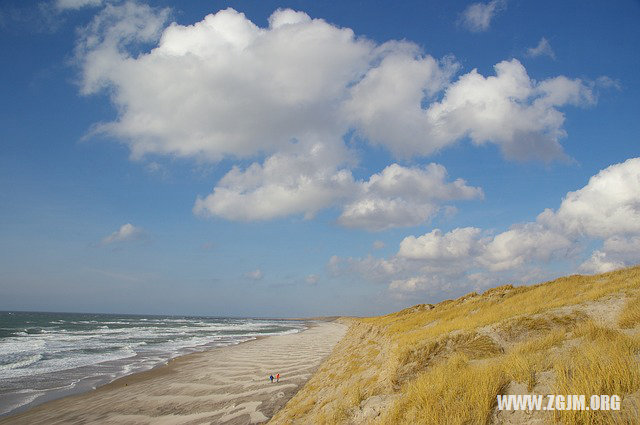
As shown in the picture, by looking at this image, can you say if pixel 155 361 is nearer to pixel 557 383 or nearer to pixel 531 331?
pixel 531 331

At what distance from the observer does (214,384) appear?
79.6ft

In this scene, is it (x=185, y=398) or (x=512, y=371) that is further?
(x=185, y=398)

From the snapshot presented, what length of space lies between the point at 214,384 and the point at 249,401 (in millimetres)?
6357

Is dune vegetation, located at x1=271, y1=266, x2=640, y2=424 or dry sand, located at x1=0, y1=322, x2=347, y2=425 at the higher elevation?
dune vegetation, located at x1=271, y1=266, x2=640, y2=424

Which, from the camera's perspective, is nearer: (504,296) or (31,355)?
(504,296)

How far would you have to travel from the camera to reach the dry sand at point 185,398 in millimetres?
17531

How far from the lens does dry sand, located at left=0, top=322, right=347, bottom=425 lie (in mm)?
17531

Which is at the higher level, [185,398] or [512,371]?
[512,371]

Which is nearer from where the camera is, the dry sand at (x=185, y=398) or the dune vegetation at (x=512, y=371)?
the dune vegetation at (x=512, y=371)

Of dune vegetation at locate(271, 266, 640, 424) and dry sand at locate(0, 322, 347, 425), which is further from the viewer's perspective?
dry sand at locate(0, 322, 347, 425)

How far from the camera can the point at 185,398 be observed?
69.1 ft

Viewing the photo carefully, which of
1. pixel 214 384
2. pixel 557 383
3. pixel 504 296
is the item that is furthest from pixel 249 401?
pixel 504 296

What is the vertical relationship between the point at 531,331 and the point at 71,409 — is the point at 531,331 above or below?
above

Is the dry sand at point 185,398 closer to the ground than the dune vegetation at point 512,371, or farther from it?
closer to the ground
